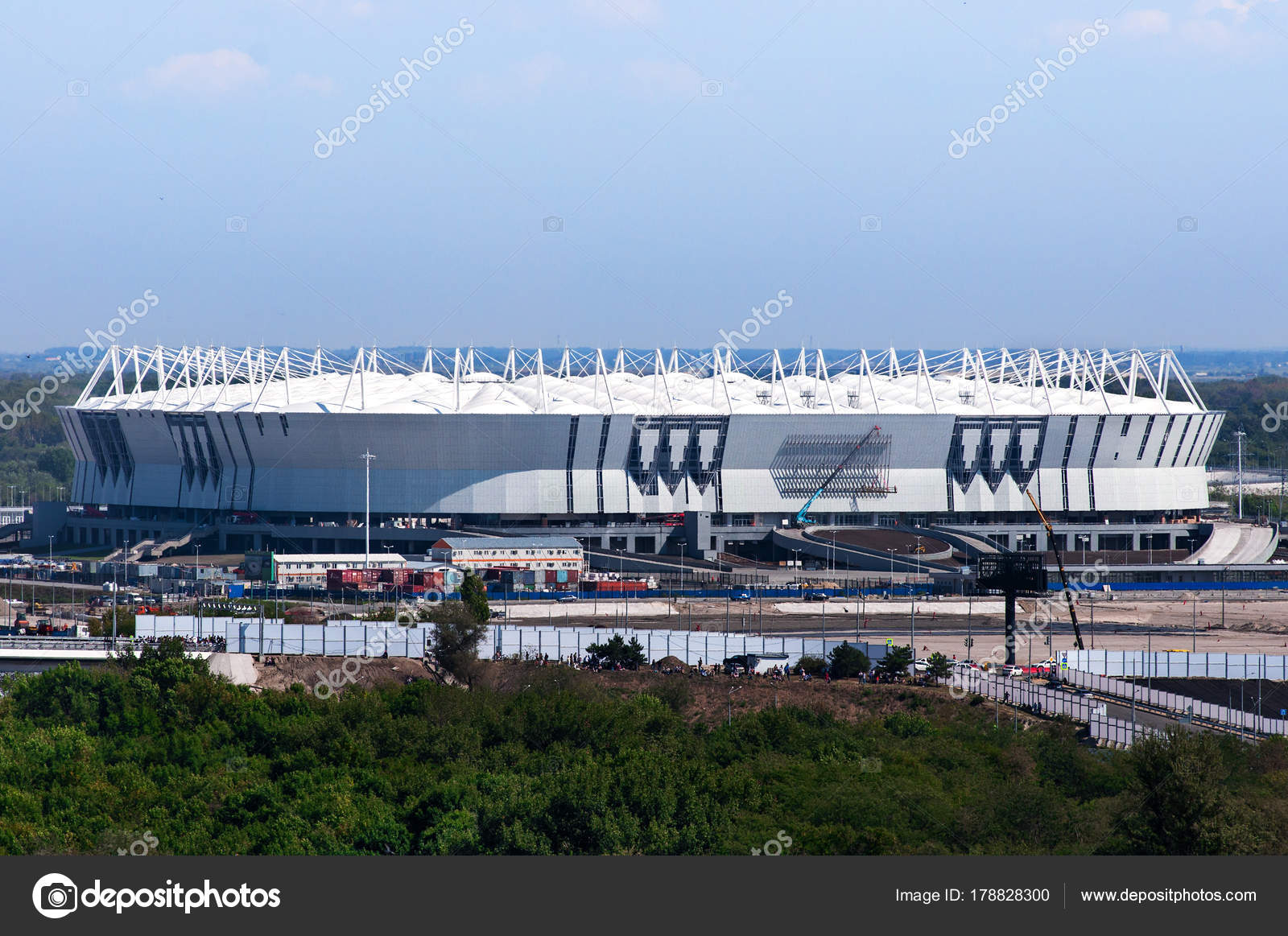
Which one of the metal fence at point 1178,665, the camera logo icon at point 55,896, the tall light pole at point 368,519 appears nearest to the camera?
the camera logo icon at point 55,896

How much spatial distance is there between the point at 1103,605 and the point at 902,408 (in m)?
24.8

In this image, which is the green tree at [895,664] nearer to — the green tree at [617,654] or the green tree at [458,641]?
the green tree at [617,654]

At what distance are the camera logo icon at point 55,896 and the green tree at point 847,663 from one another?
Answer: 3227cm

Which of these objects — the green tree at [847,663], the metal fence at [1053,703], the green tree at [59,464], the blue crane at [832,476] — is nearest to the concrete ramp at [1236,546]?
the blue crane at [832,476]

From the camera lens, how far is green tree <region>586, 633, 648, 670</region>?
4897 centimetres

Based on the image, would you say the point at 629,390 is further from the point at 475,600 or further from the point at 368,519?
the point at 475,600

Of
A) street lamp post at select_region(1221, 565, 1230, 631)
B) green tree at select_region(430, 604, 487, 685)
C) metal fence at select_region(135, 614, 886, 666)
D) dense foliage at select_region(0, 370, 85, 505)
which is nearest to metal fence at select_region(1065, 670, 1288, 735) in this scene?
metal fence at select_region(135, 614, 886, 666)

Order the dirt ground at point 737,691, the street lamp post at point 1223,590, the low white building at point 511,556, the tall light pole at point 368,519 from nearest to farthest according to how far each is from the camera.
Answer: the dirt ground at point 737,691, the street lamp post at point 1223,590, the tall light pole at point 368,519, the low white building at point 511,556

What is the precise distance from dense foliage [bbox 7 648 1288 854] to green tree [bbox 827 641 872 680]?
2.08m

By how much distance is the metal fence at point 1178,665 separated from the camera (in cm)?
4644

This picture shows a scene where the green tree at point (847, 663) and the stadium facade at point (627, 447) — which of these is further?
the stadium facade at point (627, 447)

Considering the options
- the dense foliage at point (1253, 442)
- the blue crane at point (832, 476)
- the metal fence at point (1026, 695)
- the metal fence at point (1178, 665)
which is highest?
the dense foliage at point (1253, 442)

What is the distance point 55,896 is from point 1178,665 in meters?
37.3

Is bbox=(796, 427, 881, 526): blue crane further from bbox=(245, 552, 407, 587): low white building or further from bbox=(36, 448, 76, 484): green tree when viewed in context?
bbox=(36, 448, 76, 484): green tree
